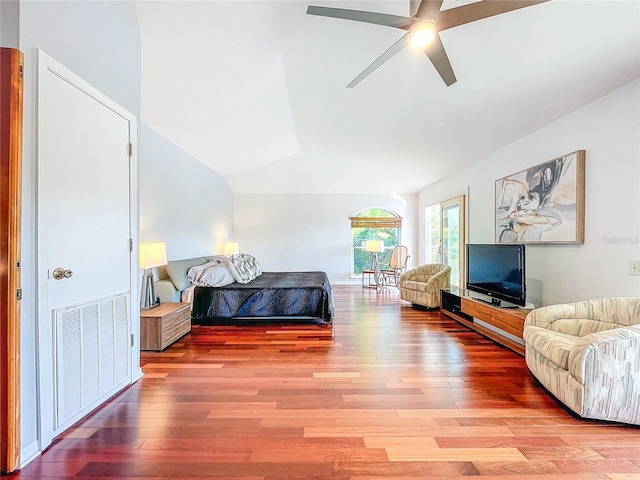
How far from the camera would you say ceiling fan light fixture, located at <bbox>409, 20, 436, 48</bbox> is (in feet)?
6.11

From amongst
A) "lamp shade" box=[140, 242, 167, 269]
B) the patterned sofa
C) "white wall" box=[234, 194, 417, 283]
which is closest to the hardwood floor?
the patterned sofa

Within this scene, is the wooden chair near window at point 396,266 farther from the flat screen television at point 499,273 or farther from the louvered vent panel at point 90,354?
the louvered vent panel at point 90,354

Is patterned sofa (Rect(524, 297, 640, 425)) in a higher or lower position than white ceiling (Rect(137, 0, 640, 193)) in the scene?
lower

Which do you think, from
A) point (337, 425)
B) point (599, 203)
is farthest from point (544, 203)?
point (337, 425)

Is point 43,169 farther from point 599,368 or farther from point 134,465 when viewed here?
point 599,368

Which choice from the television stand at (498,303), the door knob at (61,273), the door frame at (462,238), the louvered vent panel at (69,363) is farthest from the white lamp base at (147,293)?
the door frame at (462,238)

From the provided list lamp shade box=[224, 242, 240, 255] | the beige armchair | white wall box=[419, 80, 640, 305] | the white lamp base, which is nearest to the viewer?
white wall box=[419, 80, 640, 305]

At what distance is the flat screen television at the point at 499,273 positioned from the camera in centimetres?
317

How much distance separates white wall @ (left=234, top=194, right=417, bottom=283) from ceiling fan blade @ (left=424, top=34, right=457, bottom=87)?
5.49 meters

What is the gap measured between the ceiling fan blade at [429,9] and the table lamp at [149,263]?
3137mm

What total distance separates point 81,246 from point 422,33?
2511 mm

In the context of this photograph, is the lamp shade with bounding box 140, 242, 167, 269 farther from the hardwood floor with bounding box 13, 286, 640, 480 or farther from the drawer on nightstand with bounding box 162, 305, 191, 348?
the hardwood floor with bounding box 13, 286, 640, 480

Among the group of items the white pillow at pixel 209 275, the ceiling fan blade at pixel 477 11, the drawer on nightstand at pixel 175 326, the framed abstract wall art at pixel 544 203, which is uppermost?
the ceiling fan blade at pixel 477 11

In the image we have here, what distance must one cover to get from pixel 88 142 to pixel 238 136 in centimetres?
308
